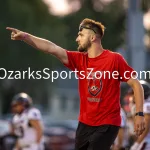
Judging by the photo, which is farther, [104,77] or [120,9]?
[120,9]

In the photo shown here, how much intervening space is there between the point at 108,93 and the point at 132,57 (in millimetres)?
9840

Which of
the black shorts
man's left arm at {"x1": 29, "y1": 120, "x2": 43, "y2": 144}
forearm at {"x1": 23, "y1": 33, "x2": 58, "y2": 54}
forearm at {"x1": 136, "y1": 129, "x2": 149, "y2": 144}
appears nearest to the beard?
forearm at {"x1": 23, "y1": 33, "x2": 58, "y2": 54}

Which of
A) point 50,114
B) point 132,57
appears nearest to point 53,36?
point 50,114

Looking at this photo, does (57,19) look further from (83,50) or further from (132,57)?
(83,50)

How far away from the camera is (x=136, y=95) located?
9.09 meters

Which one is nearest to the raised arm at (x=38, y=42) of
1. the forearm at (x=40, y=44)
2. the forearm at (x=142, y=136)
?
the forearm at (x=40, y=44)

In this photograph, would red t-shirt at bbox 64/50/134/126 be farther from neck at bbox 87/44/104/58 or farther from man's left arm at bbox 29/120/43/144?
man's left arm at bbox 29/120/43/144

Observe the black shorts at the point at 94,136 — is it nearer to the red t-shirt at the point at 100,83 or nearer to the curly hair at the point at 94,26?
the red t-shirt at the point at 100,83

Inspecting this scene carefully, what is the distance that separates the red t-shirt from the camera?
9281 mm

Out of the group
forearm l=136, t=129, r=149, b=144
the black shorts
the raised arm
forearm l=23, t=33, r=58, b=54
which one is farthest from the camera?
forearm l=136, t=129, r=149, b=144

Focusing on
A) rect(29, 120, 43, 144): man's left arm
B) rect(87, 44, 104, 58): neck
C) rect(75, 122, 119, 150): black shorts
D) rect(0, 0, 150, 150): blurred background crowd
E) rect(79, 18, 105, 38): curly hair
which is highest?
rect(0, 0, 150, 150): blurred background crowd

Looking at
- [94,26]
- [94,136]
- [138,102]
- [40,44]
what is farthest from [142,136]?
[40,44]

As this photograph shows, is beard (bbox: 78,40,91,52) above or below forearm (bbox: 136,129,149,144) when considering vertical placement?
above

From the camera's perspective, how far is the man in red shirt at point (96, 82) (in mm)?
9289
